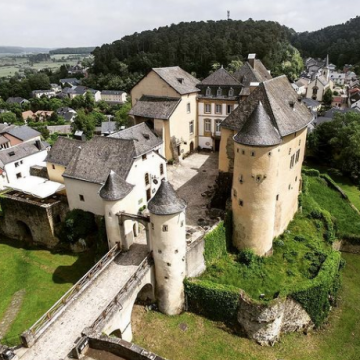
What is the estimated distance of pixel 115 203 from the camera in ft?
97.8

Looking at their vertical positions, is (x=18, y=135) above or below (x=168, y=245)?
below

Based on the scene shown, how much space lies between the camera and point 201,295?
30531mm

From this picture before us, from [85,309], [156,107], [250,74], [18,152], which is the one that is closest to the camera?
[85,309]

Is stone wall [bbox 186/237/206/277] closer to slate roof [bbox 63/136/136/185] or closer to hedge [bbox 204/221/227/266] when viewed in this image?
hedge [bbox 204/221/227/266]

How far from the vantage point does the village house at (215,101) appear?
52812 millimetres

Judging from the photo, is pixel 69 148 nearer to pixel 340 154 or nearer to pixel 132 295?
pixel 132 295

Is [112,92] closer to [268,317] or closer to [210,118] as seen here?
[210,118]

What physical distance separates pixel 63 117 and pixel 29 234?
100 m

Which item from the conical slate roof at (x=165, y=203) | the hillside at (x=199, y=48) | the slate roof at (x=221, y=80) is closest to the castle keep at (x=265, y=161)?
the conical slate roof at (x=165, y=203)

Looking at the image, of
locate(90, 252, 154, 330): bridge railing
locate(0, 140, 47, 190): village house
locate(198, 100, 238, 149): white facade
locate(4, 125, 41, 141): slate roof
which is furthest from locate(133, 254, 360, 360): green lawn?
locate(4, 125, 41, 141): slate roof

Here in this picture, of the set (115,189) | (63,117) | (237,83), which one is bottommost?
(63,117)

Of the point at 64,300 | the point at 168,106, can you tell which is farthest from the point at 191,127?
the point at 64,300

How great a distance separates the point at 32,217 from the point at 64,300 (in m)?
15.7

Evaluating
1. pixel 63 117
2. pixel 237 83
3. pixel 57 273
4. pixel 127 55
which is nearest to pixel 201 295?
pixel 57 273
